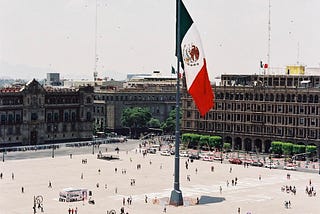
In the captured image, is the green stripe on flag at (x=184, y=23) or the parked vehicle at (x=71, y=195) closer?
the green stripe on flag at (x=184, y=23)

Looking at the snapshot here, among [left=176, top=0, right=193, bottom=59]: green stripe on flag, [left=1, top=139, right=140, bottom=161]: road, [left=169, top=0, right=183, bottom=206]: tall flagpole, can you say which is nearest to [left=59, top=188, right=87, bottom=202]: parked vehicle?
[left=169, top=0, right=183, bottom=206]: tall flagpole

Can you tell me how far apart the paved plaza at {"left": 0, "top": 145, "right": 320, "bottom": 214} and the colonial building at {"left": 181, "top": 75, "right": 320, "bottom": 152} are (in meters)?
22.9

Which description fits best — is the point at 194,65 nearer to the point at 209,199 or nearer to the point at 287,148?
the point at 209,199

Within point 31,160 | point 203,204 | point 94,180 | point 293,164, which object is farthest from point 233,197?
point 31,160

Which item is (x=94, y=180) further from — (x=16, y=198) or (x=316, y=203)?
(x=316, y=203)

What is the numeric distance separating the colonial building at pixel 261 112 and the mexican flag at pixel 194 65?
7534 centimetres

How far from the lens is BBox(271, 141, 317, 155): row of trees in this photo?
166 metres

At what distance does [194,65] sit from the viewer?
98.3m

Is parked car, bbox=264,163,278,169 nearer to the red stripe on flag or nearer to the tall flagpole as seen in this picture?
the tall flagpole

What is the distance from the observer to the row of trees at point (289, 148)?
544 ft

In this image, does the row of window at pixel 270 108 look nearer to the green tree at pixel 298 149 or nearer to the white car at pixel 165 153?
the green tree at pixel 298 149

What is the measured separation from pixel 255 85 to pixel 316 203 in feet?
253

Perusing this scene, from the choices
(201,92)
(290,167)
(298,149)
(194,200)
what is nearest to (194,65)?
(201,92)

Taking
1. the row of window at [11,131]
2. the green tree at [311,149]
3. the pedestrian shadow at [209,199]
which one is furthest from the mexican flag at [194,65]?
the row of window at [11,131]
